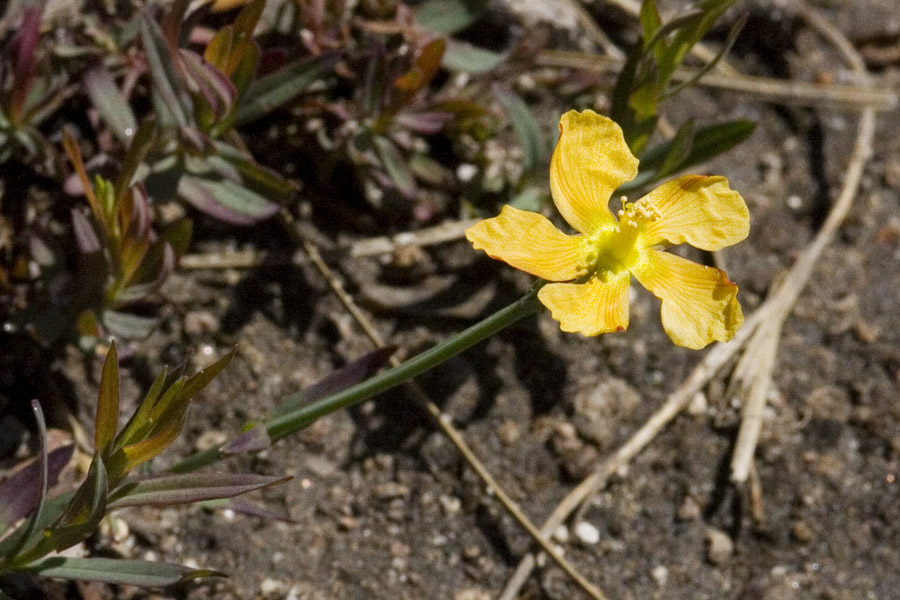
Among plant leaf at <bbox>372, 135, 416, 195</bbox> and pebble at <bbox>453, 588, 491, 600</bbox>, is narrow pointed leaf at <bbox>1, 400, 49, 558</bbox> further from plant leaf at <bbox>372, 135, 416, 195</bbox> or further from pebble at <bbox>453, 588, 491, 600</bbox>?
plant leaf at <bbox>372, 135, 416, 195</bbox>

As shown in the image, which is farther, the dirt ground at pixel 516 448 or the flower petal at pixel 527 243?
the dirt ground at pixel 516 448

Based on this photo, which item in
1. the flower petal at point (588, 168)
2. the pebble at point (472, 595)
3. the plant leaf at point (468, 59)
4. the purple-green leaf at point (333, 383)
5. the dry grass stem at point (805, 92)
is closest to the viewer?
the flower petal at point (588, 168)

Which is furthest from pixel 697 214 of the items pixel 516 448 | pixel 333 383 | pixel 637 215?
pixel 516 448

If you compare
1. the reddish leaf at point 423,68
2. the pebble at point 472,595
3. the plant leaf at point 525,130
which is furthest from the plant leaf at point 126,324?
the plant leaf at point 525,130

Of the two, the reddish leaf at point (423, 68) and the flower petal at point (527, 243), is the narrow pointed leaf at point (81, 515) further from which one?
the reddish leaf at point (423, 68)

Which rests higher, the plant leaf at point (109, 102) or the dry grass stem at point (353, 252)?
the plant leaf at point (109, 102)

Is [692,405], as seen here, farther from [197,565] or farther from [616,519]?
[197,565]
